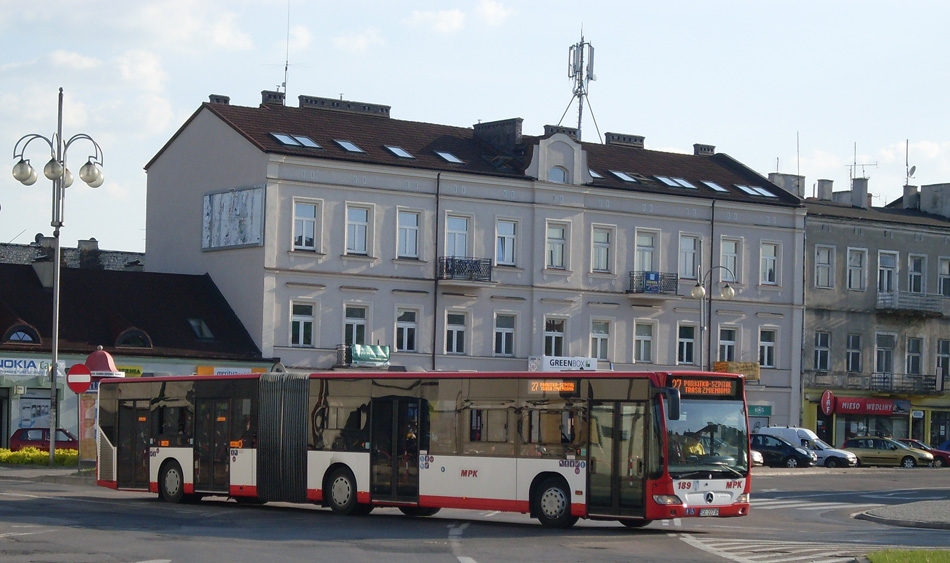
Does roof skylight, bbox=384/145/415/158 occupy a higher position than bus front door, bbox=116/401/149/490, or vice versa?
roof skylight, bbox=384/145/415/158

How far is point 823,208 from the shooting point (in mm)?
65688

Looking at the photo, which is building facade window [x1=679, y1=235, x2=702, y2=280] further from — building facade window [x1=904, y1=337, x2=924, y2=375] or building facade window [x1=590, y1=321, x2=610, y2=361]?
building facade window [x1=904, y1=337, x2=924, y2=375]

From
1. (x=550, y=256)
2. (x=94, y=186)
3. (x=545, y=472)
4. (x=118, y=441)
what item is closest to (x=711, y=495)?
(x=545, y=472)

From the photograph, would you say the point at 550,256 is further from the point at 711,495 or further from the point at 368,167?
the point at 711,495

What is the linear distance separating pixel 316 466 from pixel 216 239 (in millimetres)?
26694

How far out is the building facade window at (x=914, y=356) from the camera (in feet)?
216

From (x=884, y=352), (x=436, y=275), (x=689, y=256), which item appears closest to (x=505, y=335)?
(x=436, y=275)

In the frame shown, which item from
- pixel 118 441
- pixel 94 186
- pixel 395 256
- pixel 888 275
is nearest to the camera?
pixel 118 441

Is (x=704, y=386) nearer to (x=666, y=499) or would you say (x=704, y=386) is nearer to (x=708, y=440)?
(x=708, y=440)

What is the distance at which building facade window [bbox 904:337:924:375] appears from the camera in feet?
216

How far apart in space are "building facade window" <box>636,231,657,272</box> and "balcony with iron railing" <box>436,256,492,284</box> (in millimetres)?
7474

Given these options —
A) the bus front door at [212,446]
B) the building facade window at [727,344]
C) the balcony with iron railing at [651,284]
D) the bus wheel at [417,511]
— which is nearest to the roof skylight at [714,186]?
the balcony with iron railing at [651,284]

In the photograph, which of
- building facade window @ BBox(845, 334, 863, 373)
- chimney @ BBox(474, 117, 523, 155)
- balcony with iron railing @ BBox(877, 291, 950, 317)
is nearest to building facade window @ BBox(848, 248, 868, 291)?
balcony with iron railing @ BBox(877, 291, 950, 317)

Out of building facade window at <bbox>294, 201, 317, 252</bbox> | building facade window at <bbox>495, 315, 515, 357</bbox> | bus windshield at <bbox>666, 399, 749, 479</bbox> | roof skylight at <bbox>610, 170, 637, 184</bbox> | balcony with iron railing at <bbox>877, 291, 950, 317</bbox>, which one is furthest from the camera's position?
balcony with iron railing at <bbox>877, 291, 950, 317</bbox>
